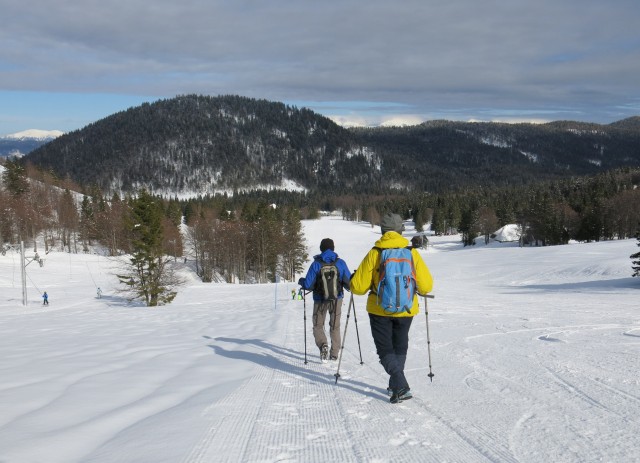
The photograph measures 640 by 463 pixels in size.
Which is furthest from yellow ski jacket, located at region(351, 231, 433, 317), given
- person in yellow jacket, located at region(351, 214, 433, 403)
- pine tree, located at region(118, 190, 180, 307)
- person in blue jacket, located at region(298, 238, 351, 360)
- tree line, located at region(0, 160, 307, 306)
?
tree line, located at region(0, 160, 307, 306)

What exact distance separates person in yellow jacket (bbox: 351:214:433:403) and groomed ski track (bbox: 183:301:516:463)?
0.34 meters

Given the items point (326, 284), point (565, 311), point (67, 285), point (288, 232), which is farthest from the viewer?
point (288, 232)

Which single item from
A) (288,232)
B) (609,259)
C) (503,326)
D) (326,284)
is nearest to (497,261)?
Result: (609,259)

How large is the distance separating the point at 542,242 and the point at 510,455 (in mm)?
86662

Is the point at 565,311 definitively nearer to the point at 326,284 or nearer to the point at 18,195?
the point at 326,284

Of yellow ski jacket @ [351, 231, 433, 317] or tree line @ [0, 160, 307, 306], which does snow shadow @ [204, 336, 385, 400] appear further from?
tree line @ [0, 160, 307, 306]

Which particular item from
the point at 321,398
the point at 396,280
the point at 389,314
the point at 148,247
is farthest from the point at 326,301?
the point at 148,247

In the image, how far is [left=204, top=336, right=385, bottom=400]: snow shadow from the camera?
616 centimetres

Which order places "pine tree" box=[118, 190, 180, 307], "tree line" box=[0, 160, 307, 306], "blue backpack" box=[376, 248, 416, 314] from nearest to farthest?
"blue backpack" box=[376, 248, 416, 314]
"pine tree" box=[118, 190, 180, 307]
"tree line" box=[0, 160, 307, 306]

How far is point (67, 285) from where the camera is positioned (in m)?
45.8

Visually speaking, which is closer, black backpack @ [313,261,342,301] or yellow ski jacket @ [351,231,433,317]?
yellow ski jacket @ [351,231,433,317]

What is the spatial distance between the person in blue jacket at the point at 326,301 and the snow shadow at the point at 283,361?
1.50ft

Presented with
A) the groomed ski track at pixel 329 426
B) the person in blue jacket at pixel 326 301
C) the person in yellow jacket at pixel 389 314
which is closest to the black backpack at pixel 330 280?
the person in blue jacket at pixel 326 301

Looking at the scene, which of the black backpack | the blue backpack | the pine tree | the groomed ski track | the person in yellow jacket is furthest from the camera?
the pine tree
